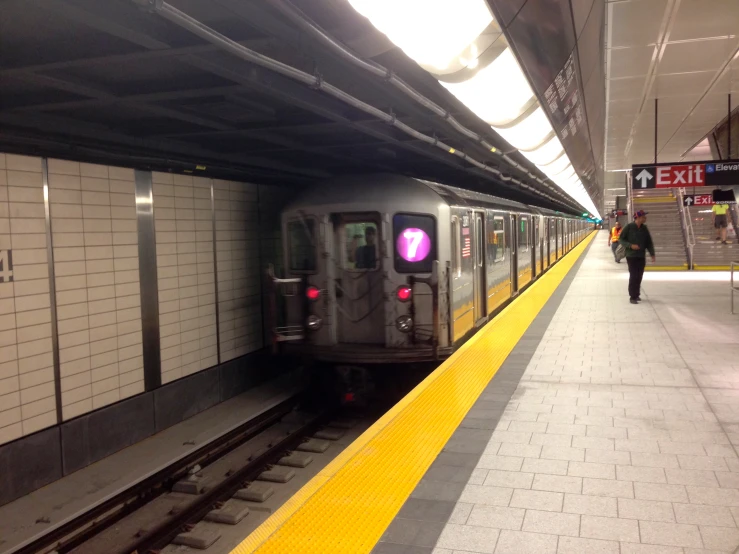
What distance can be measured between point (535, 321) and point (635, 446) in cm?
471

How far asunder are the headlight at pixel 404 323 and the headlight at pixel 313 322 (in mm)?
882

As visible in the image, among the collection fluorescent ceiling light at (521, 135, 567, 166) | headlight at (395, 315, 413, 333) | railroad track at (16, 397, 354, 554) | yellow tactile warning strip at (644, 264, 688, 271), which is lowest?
railroad track at (16, 397, 354, 554)

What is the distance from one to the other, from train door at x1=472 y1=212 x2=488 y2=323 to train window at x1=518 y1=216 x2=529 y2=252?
3.61 metres

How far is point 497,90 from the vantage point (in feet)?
14.6

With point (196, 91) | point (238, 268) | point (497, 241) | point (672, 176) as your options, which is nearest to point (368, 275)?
point (238, 268)

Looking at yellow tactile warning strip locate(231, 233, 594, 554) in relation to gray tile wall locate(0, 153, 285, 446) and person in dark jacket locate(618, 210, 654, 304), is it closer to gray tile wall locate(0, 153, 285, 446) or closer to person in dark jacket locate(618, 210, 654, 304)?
gray tile wall locate(0, 153, 285, 446)

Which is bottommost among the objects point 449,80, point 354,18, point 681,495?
point 681,495

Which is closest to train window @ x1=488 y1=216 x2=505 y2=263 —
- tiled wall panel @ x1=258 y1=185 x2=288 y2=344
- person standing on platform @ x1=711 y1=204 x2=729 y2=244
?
tiled wall panel @ x1=258 y1=185 x2=288 y2=344

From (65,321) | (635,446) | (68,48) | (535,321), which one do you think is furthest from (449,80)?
(535,321)

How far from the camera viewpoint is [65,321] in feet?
17.8

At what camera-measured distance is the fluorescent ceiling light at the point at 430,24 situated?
105 inches

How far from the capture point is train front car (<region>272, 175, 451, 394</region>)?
6488mm

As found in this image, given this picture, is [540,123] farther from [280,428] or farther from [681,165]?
[681,165]

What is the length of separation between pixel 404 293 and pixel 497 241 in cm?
367
